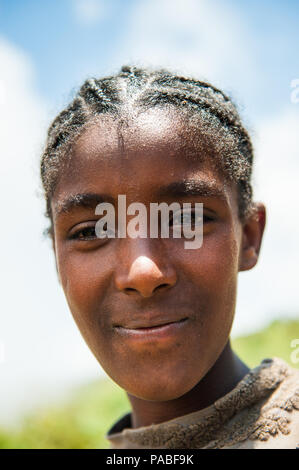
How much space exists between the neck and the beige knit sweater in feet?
0.30

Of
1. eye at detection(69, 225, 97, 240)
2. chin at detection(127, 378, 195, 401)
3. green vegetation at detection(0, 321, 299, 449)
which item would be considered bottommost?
green vegetation at detection(0, 321, 299, 449)

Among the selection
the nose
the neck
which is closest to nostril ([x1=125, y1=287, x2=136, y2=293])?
the nose

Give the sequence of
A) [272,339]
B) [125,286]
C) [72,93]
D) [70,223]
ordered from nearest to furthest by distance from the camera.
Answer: [125,286]
[70,223]
[72,93]
[272,339]

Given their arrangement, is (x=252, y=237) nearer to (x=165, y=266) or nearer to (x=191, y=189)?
(x=191, y=189)

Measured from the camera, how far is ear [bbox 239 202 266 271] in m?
2.06

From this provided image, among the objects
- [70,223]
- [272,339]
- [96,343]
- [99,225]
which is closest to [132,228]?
[99,225]

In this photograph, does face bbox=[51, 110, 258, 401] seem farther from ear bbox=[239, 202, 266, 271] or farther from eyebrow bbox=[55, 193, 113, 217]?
ear bbox=[239, 202, 266, 271]

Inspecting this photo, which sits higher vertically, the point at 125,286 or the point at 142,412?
the point at 125,286

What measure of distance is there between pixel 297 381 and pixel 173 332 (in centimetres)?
57

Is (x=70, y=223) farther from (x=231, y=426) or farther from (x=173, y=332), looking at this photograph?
(x=231, y=426)

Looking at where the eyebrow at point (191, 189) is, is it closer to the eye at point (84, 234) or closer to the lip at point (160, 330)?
the eye at point (84, 234)

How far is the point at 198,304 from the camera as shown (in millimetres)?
1662
